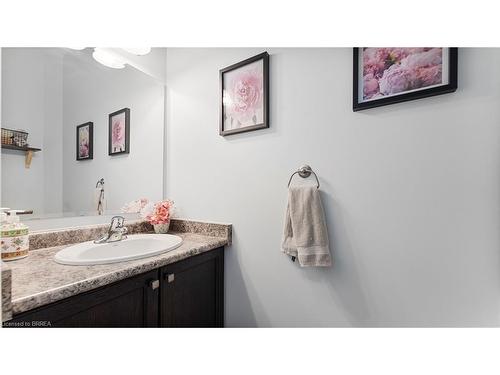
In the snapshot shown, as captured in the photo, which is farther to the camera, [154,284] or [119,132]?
[119,132]

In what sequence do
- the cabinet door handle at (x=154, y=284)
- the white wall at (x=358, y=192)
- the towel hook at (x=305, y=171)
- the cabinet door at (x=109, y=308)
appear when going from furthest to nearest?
the towel hook at (x=305, y=171) → the cabinet door handle at (x=154, y=284) → the white wall at (x=358, y=192) → the cabinet door at (x=109, y=308)

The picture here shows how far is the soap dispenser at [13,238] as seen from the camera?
785 mm

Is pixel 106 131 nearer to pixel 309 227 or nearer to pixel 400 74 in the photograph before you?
pixel 309 227

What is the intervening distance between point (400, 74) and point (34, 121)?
1506mm

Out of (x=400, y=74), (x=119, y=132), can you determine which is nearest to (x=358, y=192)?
(x=400, y=74)

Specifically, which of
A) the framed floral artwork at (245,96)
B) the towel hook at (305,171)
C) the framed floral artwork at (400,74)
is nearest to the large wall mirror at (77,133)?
the framed floral artwork at (245,96)

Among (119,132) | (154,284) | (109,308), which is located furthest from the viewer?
(119,132)

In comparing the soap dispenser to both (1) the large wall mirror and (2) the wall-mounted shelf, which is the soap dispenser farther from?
(2) the wall-mounted shelf

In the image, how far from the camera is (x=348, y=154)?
0.91 metres

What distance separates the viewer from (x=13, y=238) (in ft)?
2.61

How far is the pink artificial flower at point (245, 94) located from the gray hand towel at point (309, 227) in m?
0.50

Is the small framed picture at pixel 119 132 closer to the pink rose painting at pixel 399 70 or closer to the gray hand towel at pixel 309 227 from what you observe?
the gray hand towel at pixel 309 227
